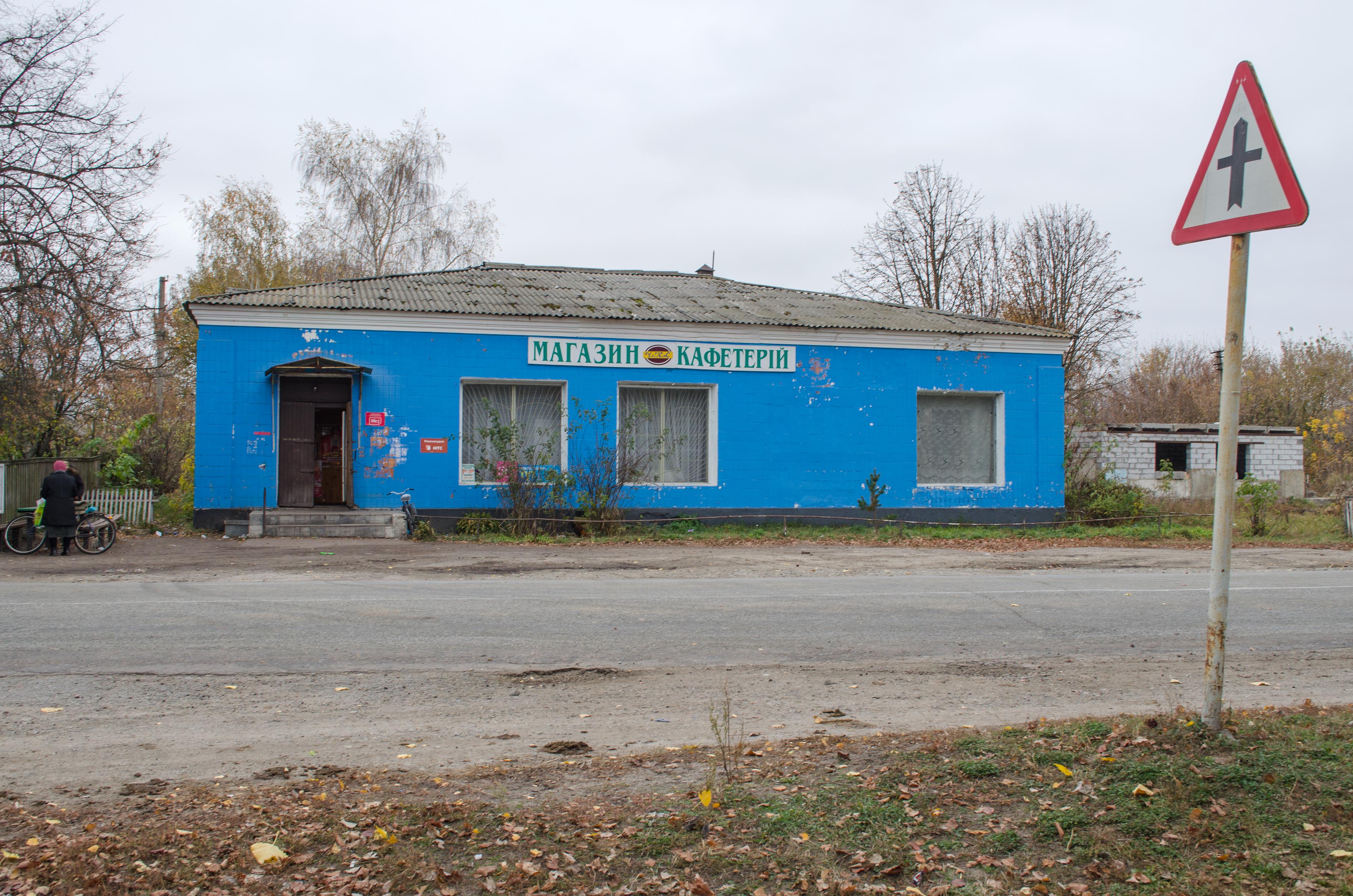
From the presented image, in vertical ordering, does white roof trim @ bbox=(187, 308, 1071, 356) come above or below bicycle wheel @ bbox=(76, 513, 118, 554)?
above

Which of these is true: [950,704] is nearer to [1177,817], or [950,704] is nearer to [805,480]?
[1177,817]

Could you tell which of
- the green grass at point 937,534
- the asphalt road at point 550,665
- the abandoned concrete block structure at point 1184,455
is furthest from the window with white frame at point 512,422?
the abandoned concrete block structure at point 1184,455

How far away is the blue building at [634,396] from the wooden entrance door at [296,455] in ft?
0.10

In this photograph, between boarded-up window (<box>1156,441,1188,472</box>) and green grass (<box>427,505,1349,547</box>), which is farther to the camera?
boarded-up window (<box>1156,441,1188,472</box>)

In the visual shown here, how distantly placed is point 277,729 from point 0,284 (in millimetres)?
16078

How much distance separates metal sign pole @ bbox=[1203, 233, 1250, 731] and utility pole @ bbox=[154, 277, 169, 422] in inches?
796

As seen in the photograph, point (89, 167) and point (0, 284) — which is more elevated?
point (89, 167)

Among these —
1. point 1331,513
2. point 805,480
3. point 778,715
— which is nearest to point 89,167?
point 805,480

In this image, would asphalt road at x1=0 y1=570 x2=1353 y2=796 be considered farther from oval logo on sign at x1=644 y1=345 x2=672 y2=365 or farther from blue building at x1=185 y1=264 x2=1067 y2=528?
oval logo on sign at x1=644 y1=345 x2=672 y2=365

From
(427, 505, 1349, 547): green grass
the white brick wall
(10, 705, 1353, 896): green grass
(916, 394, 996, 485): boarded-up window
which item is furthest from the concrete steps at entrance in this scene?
the white brick wall

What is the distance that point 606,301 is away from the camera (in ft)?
66.0

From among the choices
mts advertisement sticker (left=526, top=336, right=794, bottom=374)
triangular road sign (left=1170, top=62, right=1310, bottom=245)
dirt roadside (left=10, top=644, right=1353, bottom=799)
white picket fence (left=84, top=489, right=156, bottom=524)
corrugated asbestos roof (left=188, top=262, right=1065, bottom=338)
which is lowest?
dirt roadside (left=10, top=644, right=1353, bottom=799)

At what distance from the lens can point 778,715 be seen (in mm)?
5402

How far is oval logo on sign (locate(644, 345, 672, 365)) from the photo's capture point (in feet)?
62.1
